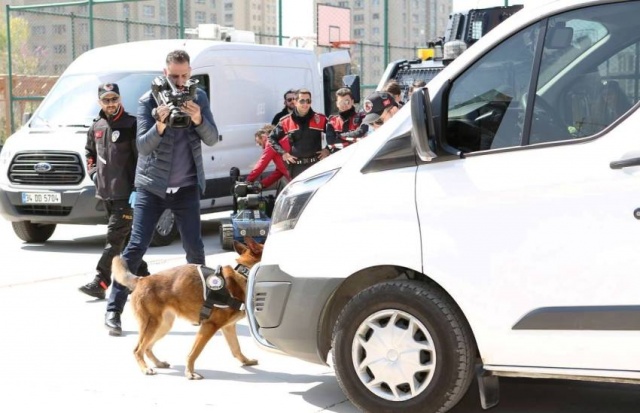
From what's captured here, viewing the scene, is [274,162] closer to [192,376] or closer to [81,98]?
[81,98]

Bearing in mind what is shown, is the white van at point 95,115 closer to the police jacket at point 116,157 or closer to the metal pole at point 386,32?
the police jacket at point 116,157

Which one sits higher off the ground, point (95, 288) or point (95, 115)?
point (95, 115)

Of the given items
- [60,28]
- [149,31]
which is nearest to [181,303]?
[149,31]

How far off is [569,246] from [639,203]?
13.3 inches

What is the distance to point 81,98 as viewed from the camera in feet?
40.4

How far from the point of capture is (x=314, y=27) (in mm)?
22453

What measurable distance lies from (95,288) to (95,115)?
4.03 m

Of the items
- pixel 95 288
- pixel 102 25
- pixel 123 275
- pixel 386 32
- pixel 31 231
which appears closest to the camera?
pixel 123 275

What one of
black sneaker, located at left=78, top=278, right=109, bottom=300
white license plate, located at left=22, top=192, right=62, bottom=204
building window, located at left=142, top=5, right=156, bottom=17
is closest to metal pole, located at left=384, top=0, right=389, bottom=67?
building window, located at left=142, top=5, right=156, bottom=17

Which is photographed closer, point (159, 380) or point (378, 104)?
point (159, 380)

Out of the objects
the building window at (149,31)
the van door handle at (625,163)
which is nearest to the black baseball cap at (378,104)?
the van door handle at (625,163)

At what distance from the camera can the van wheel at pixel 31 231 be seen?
40.2ft

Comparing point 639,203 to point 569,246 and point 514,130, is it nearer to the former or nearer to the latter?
point 569,246

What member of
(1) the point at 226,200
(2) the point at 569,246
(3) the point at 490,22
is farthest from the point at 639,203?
(3) the point at 490,22
